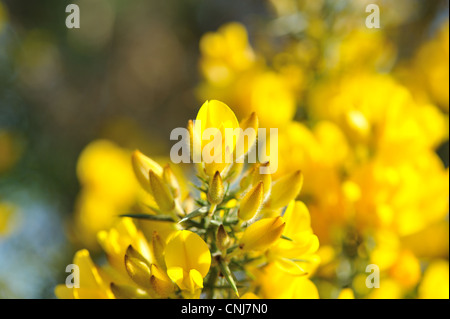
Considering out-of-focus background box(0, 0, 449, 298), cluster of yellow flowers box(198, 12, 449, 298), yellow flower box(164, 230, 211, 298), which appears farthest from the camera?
out-of-focus background box(0, 0, 449, 298)

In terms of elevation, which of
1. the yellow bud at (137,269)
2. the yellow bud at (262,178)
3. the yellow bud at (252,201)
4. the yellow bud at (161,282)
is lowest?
the yellow bud at (161,282)

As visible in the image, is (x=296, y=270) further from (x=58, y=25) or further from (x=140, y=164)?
(x=58, y=25)

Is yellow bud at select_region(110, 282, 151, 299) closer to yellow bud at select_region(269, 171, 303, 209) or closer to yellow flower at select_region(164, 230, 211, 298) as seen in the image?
yellow flower at select_region(164, 230, 211, 298)

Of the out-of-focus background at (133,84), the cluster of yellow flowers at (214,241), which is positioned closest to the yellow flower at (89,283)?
the cluster of yellow flowers at (214,241)

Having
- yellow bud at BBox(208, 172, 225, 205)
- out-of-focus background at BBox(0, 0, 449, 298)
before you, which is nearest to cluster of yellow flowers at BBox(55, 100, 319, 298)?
yellow bud at BBox(208, 172, 225, 205)

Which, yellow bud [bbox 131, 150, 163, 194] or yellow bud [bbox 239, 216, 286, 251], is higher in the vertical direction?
yellow bud [bbox 131, 150, 163, 194]

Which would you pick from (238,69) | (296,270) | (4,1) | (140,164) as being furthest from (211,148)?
(4,1)

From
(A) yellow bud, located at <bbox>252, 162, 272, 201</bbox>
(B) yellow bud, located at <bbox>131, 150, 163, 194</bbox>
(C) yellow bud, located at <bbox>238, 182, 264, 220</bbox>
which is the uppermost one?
(B) yellow bud, located at <bbox>131, 150, 163, 194</bbox>

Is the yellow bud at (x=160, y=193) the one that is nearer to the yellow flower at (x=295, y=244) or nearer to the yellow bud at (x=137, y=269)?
the yellow bud at (x=137, y=269)

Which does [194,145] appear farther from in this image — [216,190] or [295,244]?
[295,244]

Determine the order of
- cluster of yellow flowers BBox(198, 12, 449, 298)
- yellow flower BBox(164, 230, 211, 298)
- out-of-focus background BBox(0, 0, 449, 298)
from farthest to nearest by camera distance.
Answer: out-of-focus background BBox(0, 0, 449, 298)
cluster of yellow flowers BBox(198, 12, 449, 298)
yellow flower BBox(164, 230, 211, 298)
